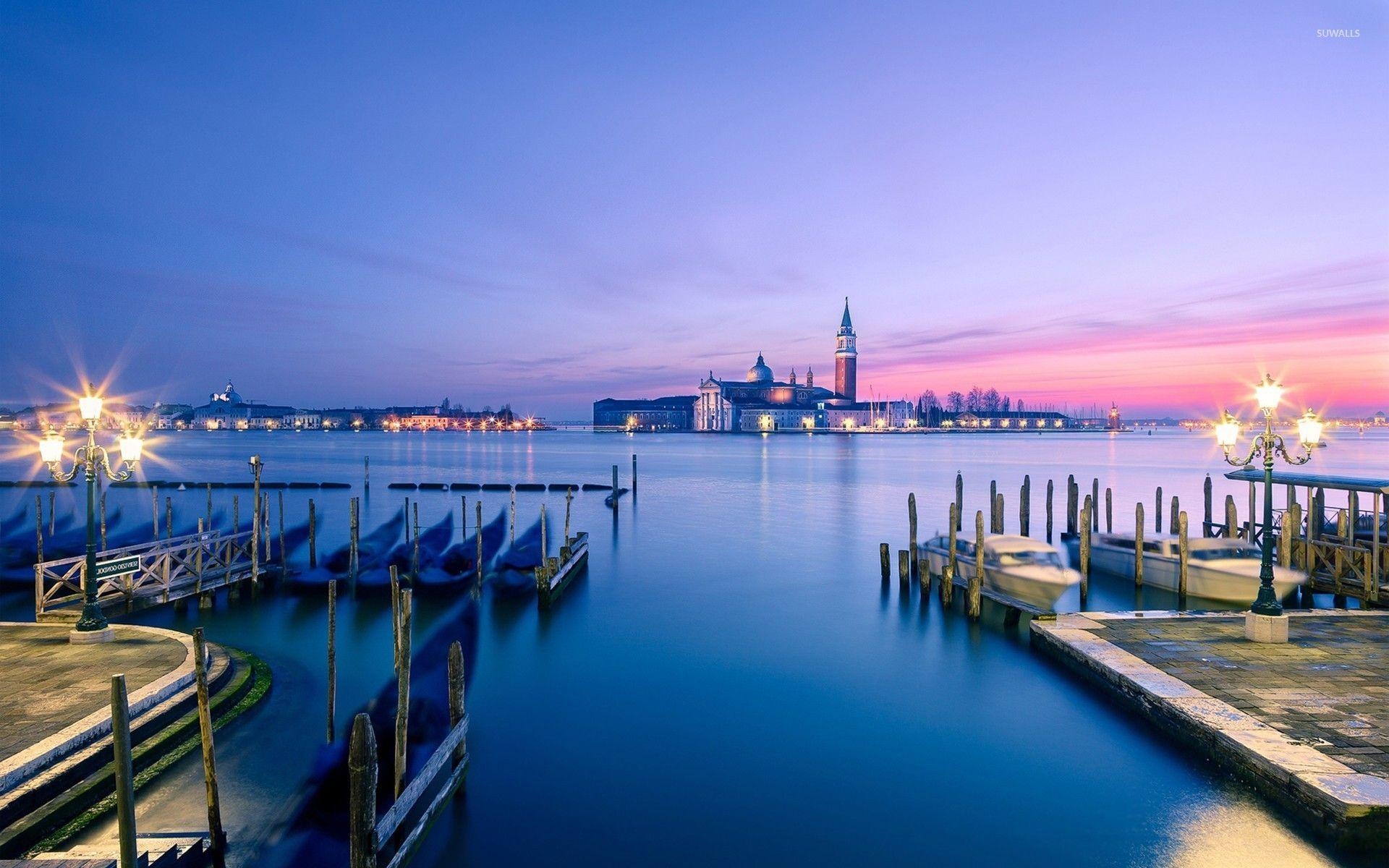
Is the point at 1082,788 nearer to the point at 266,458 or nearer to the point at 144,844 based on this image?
the point at 144,844

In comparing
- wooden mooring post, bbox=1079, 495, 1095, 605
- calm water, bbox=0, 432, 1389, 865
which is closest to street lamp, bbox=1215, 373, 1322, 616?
calm water, bbox=0, 432, 1389, 865

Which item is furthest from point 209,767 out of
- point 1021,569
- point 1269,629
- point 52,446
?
point 1021,569

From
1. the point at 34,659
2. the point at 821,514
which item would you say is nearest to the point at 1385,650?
the point at 34,659

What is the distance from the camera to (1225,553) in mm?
13102

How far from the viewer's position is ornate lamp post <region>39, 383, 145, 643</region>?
7.98m

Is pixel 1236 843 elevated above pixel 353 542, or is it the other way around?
pixel 353 542

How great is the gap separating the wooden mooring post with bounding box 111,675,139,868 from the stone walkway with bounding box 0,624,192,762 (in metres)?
2.36

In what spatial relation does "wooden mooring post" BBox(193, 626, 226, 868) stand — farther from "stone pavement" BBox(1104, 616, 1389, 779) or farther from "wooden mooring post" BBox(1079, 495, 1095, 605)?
"wooden mooring post" BBox(1079, 495, 1095, 605)

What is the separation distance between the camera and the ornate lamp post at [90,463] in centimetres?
798

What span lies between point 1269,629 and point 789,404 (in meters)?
138

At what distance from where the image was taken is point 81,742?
5.64 metres

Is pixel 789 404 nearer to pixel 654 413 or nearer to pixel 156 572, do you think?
pixel 654 413

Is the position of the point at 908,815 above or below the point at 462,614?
below

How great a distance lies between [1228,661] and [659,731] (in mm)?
5769
